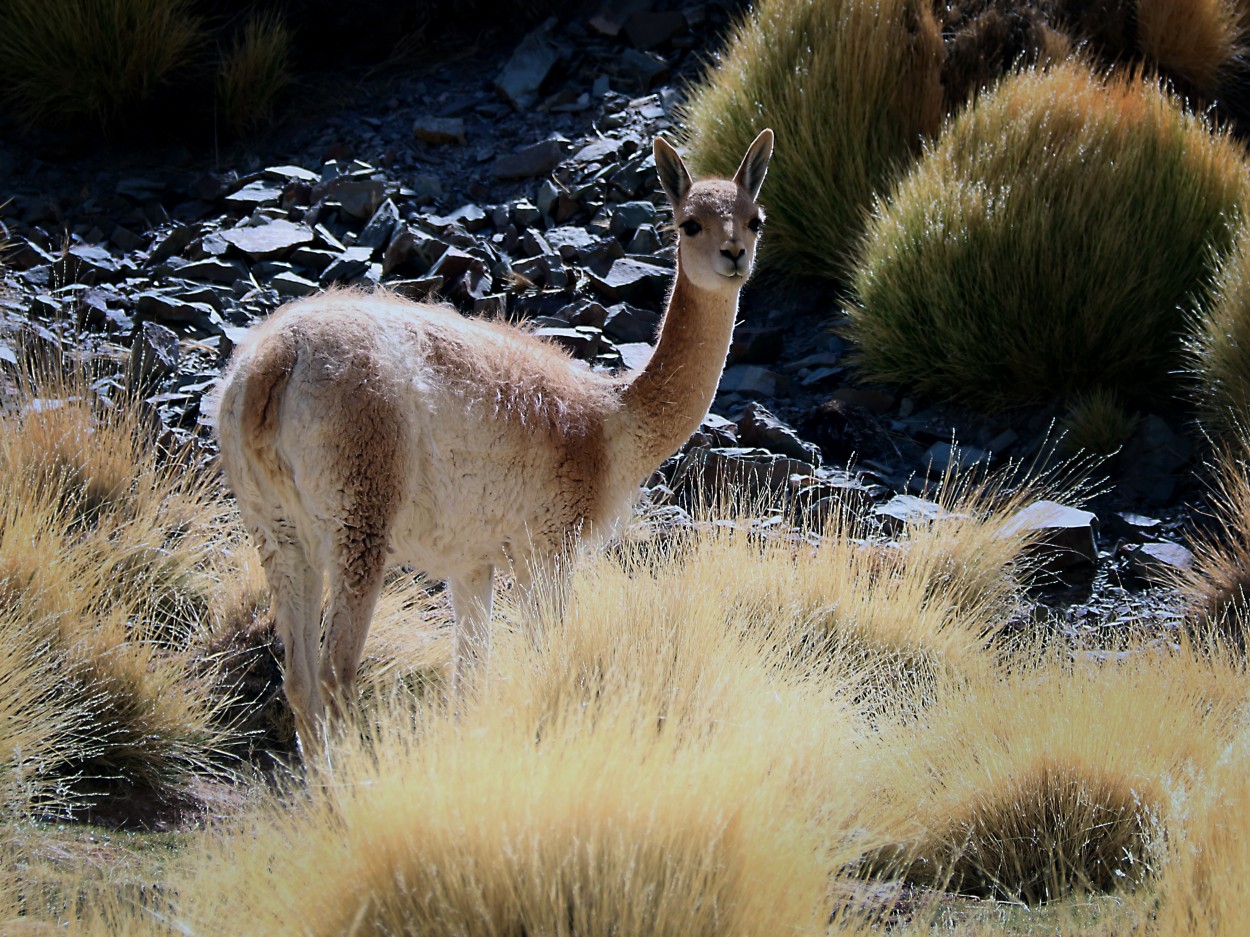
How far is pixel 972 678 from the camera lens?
205 inches

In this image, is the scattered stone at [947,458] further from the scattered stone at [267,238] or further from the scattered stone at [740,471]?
the scattered stone at [267,238]

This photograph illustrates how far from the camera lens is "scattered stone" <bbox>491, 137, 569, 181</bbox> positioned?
976 centimetres

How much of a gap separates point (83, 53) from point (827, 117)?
526cm

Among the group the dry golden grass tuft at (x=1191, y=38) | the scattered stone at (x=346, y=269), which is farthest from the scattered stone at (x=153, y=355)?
the dry golden grass tuft at (x=1191, y=38)

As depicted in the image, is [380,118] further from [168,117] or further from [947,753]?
[947,753]

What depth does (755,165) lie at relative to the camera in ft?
17.8

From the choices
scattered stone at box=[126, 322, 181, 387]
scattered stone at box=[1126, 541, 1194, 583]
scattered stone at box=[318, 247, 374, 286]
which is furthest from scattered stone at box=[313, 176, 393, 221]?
scattered stone at box=[1126, 541, 1194, 583]

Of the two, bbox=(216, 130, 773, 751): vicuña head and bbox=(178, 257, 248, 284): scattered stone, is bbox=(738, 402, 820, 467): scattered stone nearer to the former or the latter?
bbox=(216, 130, 773, 751): vicuña head

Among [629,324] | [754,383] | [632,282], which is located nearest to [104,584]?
[629,324]

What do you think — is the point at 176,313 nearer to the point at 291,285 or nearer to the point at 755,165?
the point at 291,285

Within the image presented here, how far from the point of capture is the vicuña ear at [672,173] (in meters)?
5.36

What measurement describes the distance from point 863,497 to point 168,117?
20.3ft

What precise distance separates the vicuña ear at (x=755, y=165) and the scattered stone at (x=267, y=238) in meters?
4.33

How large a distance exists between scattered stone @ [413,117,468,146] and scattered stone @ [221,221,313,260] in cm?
154
